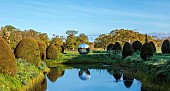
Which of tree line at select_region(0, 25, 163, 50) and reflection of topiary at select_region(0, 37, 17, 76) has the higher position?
tree line at select_region(0, 25, 163, 50)

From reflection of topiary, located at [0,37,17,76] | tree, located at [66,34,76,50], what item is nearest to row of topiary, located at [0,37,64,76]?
reflection of topiary, located at [0,37,17,76]

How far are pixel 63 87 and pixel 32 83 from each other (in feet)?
6.51

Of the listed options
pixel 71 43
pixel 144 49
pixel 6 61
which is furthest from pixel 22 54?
pixel 71 43

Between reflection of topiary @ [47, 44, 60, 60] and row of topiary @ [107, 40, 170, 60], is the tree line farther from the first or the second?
reflection of topiary @ [47, 44, 60, 60]

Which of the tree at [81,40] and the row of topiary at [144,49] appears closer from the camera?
the row of topiary at [144,49]

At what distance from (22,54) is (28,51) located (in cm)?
49

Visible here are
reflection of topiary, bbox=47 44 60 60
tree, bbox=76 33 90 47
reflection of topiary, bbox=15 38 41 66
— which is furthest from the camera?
tree, bbox=76 33 90 47

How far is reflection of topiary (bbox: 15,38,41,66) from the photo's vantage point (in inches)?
826

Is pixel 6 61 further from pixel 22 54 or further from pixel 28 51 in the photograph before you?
pixel 28 51

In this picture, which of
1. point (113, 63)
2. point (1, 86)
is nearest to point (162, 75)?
point (1, 86)

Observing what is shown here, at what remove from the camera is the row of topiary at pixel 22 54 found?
13.9 meters

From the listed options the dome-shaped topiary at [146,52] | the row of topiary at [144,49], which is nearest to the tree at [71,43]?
the row of topiary at [144,49]

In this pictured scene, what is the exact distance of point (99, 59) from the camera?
38250 millimetres

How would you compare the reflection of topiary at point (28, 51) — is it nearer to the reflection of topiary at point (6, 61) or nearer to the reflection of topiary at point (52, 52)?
the reflection of topiary at point (6, 61)
